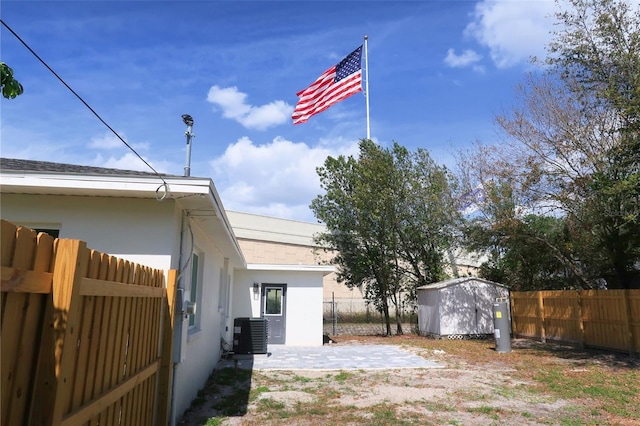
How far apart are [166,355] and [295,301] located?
37.6ft

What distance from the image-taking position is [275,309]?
626 inches

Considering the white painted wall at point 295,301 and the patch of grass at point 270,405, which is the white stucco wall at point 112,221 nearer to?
the patch of grass at point 270,405

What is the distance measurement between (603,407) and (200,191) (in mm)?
6634

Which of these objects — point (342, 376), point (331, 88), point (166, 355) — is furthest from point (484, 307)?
point (166, 355)

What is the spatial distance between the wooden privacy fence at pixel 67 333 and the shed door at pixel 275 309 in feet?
40.4

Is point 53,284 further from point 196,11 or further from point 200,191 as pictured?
point 196,11

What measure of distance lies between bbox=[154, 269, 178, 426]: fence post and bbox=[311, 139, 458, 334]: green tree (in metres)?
15.0

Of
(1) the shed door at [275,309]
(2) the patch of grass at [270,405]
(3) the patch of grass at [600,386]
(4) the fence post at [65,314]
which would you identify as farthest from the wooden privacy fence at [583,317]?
(4) the fence post at [65,314]

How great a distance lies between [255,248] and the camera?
30.6 metres

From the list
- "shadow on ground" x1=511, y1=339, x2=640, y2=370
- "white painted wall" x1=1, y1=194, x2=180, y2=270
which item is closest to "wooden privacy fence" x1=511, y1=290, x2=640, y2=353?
"shadow on ground" x1=511, y1=339, x2=640, y2=370

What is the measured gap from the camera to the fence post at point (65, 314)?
6.52 feet

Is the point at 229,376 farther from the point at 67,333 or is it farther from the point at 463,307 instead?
the point at 463,307

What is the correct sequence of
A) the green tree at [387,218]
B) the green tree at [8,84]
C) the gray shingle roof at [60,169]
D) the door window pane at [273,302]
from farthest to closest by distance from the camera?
the green tree at [387,218], the door window pane at [273,302], the gray shingle roof at [60,169], the green tree at [8,84]

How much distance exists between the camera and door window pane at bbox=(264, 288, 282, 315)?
52.0 feet
